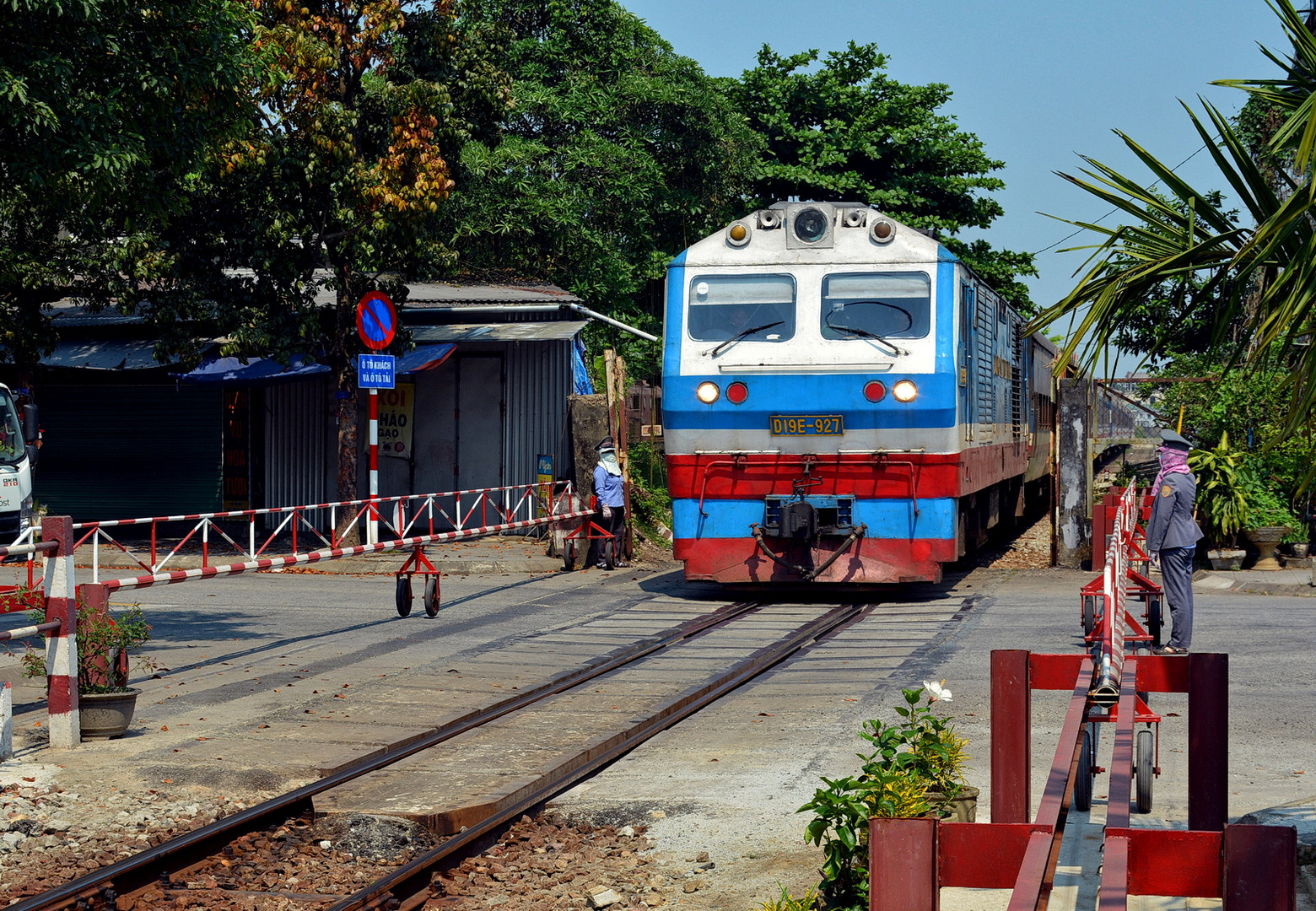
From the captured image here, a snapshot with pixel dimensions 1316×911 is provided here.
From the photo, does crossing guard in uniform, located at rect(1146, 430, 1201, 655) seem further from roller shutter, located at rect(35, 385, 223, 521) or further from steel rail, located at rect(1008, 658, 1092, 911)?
roller shutter, located at rect(35, 385, 223, 521)

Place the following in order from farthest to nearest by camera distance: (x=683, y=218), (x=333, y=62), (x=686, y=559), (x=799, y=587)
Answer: (x=683, y=218) < (x=333, y=62) < (x=799, y=587) < (x=686, y=559)

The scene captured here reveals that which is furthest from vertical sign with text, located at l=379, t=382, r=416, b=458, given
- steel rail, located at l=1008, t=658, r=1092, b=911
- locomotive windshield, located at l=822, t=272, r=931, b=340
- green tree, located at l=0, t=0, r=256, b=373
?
steel rail, located at l=1008, t=658, r=1092, b=911

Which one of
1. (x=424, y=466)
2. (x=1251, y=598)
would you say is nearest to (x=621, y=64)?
(x=424, y=466)

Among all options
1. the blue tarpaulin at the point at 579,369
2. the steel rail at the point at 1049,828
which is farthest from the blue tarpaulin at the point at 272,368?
the steel rail at the point at 1049,828

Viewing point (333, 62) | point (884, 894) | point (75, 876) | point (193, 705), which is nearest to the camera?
point (884, 894)

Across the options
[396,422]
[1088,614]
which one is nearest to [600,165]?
[396,422]

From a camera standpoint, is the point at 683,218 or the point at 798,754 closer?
the point at 798,754

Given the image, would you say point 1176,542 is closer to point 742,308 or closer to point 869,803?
point 742,308

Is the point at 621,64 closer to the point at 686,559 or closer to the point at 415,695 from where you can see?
the point at 686,559

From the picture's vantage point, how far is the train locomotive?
13938 mm

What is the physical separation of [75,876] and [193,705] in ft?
12.4

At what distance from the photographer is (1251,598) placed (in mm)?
15133

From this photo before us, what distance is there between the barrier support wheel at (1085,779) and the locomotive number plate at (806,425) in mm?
7711

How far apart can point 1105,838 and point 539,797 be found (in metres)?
4.37
